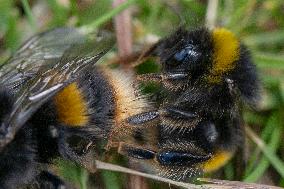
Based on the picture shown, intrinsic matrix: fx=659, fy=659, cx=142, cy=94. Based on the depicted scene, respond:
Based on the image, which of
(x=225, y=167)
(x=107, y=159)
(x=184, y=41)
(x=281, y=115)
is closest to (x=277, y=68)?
(x=281, y=115)

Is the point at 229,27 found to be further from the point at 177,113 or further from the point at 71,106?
the point at 71,106

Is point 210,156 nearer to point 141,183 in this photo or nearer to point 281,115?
point 141,183

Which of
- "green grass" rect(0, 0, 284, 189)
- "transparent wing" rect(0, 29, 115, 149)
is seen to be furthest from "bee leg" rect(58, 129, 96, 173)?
"green grass" rect(0, 0, 284, 189)

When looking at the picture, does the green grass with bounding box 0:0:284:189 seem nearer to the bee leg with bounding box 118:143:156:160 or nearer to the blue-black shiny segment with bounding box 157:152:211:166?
the bee leg with bounding box 118:143:156:160

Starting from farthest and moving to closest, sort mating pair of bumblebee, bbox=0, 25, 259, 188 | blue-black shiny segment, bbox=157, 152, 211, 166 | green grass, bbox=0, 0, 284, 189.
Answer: green grass, bbox=0, 0, 284, 189
blue-black shiny segment, bbox=157, 152, 211, 166
mating pair of bumblebee, bbox=0, 25, 259, 188

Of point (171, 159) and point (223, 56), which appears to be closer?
point (223, 56)

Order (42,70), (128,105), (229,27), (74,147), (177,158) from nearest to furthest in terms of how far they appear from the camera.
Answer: (42,70), (74,147), (128,105), (177,158), (229,27)

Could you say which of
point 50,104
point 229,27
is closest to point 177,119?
point 50,104
